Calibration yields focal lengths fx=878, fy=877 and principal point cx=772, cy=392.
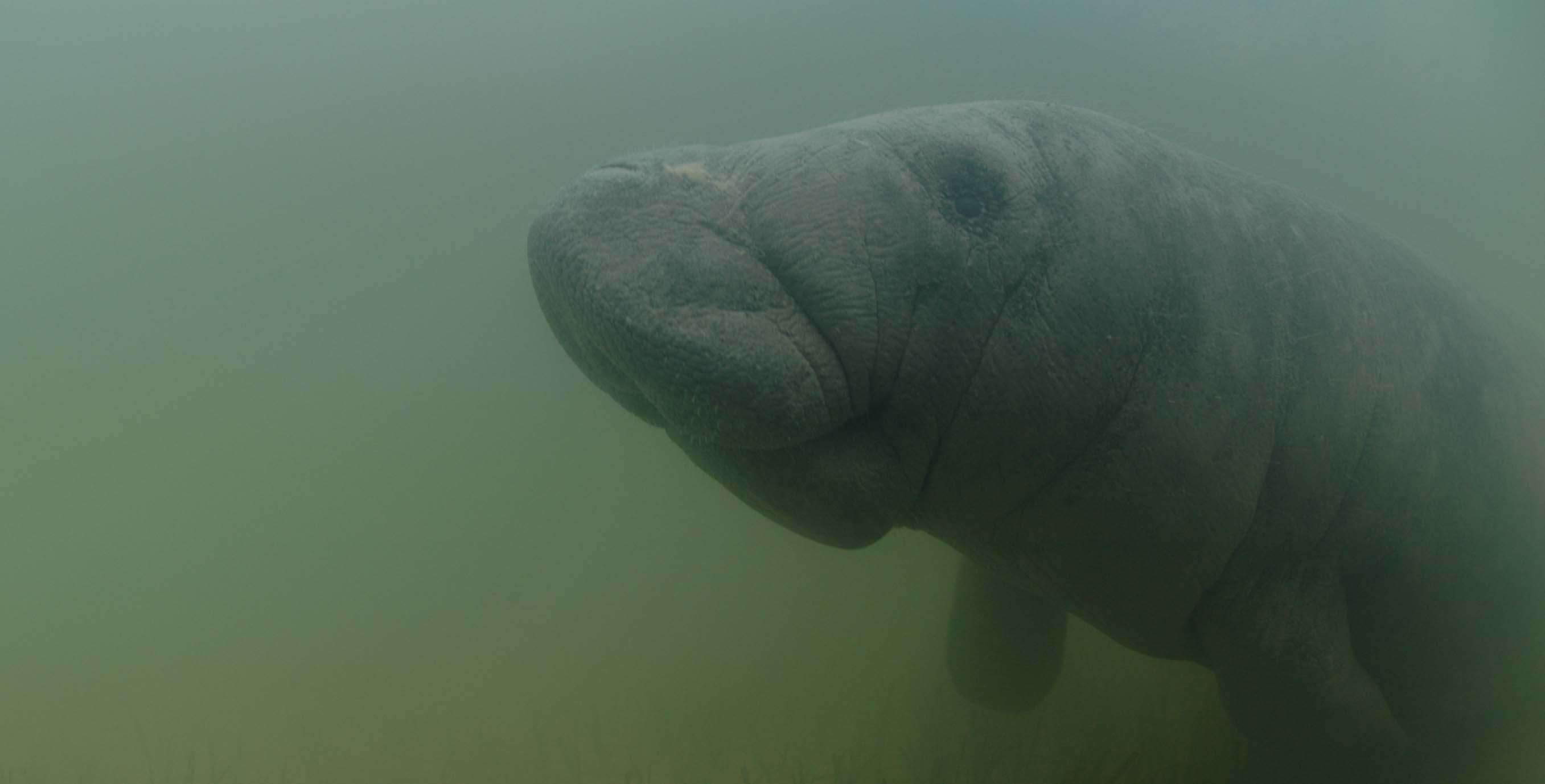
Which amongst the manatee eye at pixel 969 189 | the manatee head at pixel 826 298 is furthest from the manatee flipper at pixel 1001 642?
the manatee eye at pixel 969 189

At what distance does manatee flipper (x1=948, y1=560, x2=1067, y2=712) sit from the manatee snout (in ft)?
6.57

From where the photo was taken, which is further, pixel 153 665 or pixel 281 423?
pixel 281 423

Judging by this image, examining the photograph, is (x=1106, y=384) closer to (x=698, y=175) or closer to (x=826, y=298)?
(x=826, y=298)

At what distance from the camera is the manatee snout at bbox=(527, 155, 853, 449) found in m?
1.59

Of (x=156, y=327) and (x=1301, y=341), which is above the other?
(x=1301, y=341)

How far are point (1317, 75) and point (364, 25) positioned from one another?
13634 mm

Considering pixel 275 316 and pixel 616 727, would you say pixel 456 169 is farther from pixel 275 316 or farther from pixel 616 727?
pixel 616 727

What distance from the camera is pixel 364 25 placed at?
Answer: 1418cm

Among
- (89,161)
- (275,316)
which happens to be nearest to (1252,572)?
(275,316)

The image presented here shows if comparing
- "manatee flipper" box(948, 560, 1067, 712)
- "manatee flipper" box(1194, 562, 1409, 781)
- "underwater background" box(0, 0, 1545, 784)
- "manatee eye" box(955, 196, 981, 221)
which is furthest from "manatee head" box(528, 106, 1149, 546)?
"manatee flipper" box(948, 560, 1067, 712)

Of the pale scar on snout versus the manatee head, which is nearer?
the manatee head

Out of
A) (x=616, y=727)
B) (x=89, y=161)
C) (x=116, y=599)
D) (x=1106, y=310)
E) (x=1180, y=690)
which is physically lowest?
(x=116, y=599)

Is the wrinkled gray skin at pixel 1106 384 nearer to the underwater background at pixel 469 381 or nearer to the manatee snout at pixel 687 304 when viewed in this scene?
the manatee snout at pixel 687 304

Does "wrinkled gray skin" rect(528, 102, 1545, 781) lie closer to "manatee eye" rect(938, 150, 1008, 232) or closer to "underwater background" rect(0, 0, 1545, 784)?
"manatee eye" rect(938, 150, 1008, 232)
